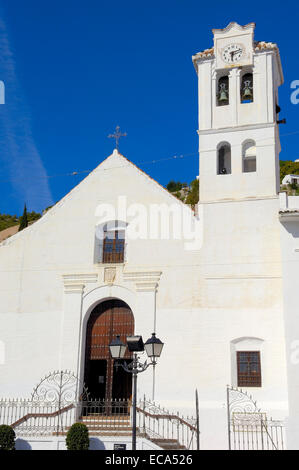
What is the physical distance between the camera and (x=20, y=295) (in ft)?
74.2

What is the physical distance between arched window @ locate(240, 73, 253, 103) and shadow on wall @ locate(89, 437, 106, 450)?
13.9 m

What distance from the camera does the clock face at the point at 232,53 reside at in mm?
23453

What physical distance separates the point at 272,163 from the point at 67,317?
9.50 metres

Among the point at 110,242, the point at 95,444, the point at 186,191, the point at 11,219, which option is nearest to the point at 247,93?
the point at 110,242

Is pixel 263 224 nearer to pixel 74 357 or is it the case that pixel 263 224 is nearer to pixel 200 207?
pixel 200 207

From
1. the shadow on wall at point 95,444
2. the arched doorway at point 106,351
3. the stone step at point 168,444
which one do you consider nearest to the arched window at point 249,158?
the arched doorway at point 106,351

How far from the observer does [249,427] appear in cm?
1841

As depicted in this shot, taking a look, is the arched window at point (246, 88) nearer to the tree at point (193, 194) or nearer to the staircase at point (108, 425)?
the staircase at point (108, 425)

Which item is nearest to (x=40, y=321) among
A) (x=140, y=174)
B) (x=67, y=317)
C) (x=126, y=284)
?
(x=67, y=317)

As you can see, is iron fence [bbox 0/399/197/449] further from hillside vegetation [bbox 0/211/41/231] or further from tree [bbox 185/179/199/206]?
tree [bbox 185/179/199/206]

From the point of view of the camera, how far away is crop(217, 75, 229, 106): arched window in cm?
2333

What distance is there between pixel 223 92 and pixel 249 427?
12.7 meters

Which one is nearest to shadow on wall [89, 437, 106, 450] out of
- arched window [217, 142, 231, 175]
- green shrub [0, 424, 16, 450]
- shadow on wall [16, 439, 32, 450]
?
shadow on wall [16, 439, 32, 450]

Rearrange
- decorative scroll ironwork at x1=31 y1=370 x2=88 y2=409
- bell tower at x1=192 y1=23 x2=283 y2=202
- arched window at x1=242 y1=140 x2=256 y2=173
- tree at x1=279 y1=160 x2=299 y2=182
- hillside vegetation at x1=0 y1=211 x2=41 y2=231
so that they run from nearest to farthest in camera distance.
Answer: decorative scroll ironwork at x1=31 y1=370 x2=88 y2=409 → bell tower at x1=192 y1=23 x2=283 y2=202 → arched window at x1=242 y1=140 x2=256 y2=173 → hillside vegetation at x1=0 y1=211 x2=41 y2=231 → tree at x1=279 y1=160 x2=299 y2=182
